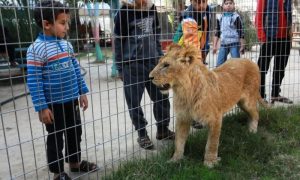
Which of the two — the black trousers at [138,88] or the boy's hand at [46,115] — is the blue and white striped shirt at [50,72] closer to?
the boy's hand at [46,115]

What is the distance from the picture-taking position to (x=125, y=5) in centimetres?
392

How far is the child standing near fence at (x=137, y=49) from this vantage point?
4.02 meters

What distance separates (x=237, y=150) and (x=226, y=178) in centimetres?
66

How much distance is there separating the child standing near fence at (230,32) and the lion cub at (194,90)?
1746mm

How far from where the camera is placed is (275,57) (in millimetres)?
5887

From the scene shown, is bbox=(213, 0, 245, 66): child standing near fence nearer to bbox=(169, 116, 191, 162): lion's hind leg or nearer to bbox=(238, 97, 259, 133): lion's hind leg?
bbox=(238, 97, 259, 133): lion's hind leg

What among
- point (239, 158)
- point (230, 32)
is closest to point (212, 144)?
point (239, 158)

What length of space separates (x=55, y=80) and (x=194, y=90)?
1.46 meters

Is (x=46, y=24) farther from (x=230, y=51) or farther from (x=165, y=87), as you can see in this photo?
(x=230, y=51)

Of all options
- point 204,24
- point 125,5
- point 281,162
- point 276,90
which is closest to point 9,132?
point 125,5

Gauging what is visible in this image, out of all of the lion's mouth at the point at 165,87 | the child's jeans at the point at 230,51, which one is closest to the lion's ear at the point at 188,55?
the lion's mouth at the point at 165,87

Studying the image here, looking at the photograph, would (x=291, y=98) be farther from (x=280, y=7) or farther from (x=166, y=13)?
(x=166, y=13)

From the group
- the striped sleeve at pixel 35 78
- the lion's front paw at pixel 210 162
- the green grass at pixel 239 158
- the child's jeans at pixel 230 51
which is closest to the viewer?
the striped sleeve at pixel 35 78

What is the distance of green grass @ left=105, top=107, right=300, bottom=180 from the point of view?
11.7ft
